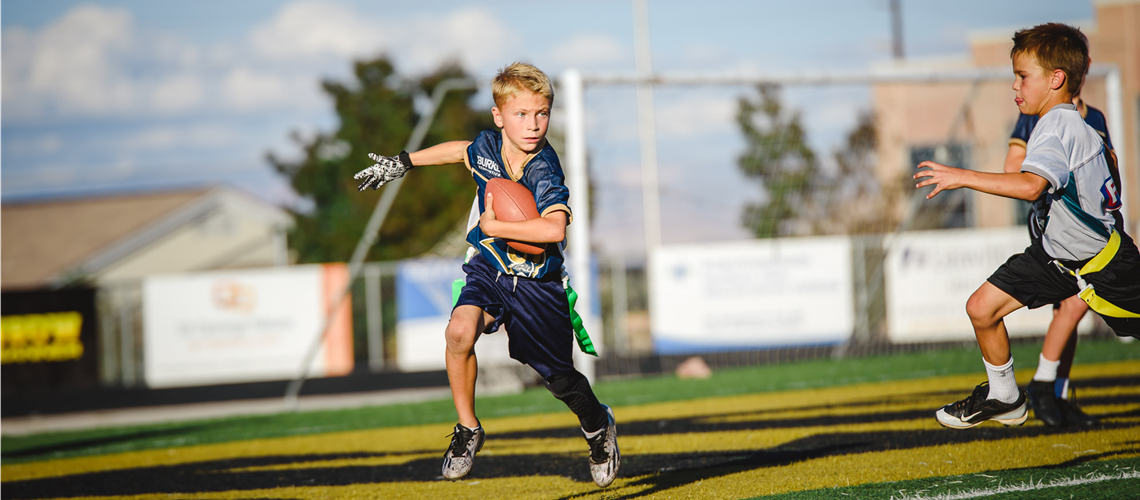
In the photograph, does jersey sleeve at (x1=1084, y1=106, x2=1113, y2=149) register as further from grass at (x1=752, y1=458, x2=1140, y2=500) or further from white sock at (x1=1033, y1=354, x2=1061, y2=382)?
grass at (x1=752, y1=458, x2=1140, y2=500)

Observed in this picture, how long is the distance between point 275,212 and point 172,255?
423cm

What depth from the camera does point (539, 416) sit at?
27.1 ft

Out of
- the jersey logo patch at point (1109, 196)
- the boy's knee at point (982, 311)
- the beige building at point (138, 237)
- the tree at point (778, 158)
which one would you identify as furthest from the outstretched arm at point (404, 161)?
the beige building at point (138, 237)

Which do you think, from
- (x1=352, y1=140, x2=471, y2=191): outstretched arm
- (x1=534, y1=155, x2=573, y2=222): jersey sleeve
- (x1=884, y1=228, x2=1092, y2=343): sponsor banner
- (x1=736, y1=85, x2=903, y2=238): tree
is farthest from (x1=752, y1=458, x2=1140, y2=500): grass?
(x1=884, y1=228, x2=1092, y2=343): sponsor banner

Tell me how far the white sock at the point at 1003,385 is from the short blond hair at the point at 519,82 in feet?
8.00

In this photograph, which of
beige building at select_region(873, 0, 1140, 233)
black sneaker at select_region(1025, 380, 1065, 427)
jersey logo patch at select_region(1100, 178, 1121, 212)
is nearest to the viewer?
jersey logo patch at select_region(1100, 178, 1121, 212)

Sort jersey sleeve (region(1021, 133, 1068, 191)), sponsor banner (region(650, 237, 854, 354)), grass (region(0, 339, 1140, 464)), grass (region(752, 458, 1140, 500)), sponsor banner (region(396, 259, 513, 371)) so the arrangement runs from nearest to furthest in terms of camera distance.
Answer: grass (region(752, 458, 1140, 500)) < jersey sleeve (region(1021, 133, 1068, 191)) < grass (region(0, 339, 1140, 464)) < sponsor banner (region(650, 237, 854, 354)) < sponsor banner (region(396, 259, 513, 371))

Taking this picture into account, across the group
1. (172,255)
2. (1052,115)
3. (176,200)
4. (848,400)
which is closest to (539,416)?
(848,400)

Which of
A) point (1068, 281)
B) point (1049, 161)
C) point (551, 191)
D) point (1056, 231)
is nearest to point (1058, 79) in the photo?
point (1049, 161)

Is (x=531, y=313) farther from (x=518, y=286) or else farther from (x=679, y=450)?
(x=679, y=450)

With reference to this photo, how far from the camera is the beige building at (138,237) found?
3366 cm

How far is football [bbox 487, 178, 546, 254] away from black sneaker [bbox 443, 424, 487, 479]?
866 millimetres

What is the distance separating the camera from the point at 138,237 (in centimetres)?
3372

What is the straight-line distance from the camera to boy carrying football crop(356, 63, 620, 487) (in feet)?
13.3
